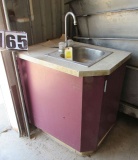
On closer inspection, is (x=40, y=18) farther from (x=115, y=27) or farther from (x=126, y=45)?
(x=126, y=45)

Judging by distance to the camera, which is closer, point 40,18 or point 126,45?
point 126,45

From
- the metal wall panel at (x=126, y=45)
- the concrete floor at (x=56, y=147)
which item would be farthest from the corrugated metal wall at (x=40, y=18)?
the concrete floor at (x=56, y=147)

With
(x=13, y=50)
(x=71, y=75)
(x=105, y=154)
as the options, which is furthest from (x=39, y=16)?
(x=105, y=154)

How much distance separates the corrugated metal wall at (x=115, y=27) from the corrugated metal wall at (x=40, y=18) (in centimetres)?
23

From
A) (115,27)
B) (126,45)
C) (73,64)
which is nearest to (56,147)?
(73,64)

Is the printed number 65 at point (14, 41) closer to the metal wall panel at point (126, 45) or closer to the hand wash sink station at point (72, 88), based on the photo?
the hand wash sink station at point (72, 88)

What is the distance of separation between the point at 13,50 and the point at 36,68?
0.79ft

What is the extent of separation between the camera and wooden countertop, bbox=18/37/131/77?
3.36ft

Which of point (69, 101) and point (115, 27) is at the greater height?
point (115, 27)

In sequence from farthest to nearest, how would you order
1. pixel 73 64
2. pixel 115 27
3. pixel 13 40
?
pixel 115 27, pixel 13 40, pixel 73 64

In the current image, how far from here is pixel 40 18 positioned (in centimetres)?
159

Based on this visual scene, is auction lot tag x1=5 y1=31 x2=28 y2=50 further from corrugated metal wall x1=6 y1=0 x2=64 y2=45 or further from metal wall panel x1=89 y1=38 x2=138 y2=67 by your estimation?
metal wall panel x1=89 y1=38 x2=138 y2=67

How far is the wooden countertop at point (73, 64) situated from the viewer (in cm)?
103

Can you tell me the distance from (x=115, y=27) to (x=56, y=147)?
1366 mm
